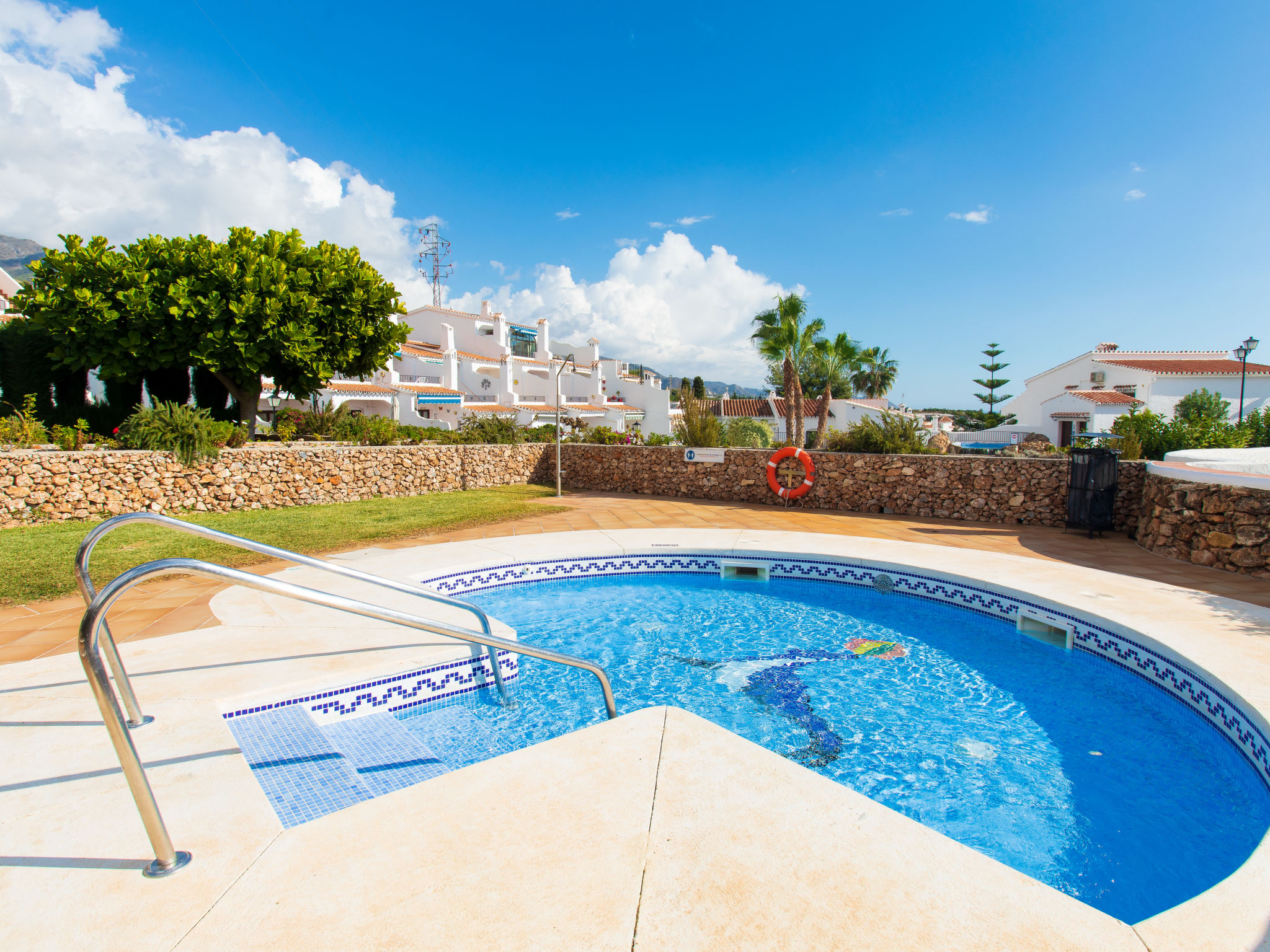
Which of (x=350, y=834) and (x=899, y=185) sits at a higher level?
(x=899, y=185)

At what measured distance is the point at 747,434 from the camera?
20.8 metres

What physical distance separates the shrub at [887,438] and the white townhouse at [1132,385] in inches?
888

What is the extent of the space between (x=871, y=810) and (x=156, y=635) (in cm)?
480

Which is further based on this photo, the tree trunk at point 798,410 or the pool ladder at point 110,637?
the tree trunk at point 798,410

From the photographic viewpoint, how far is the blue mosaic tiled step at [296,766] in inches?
100

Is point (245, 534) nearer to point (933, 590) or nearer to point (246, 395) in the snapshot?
point (933, 590)

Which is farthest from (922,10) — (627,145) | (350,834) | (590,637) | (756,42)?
(350,834)

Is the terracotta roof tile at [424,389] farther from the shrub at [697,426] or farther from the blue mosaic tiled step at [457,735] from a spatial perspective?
the blue mosaic tiled step at [457,735]

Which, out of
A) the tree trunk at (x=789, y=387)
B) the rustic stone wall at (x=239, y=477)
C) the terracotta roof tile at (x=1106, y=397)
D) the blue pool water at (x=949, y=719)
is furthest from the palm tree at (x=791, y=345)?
the terracotta roof tile at (x=1106, y=397)

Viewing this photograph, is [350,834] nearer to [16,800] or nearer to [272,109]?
[16,800]

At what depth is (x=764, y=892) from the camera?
1.75 metres

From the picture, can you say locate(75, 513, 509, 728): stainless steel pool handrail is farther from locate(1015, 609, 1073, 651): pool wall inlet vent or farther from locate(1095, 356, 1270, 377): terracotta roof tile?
locate(1095, 356, 1270, 377): terracotta roof tile

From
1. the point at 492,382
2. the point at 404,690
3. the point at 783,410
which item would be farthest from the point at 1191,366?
the point at 404,690

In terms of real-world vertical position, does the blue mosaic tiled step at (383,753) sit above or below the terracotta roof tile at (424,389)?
below
